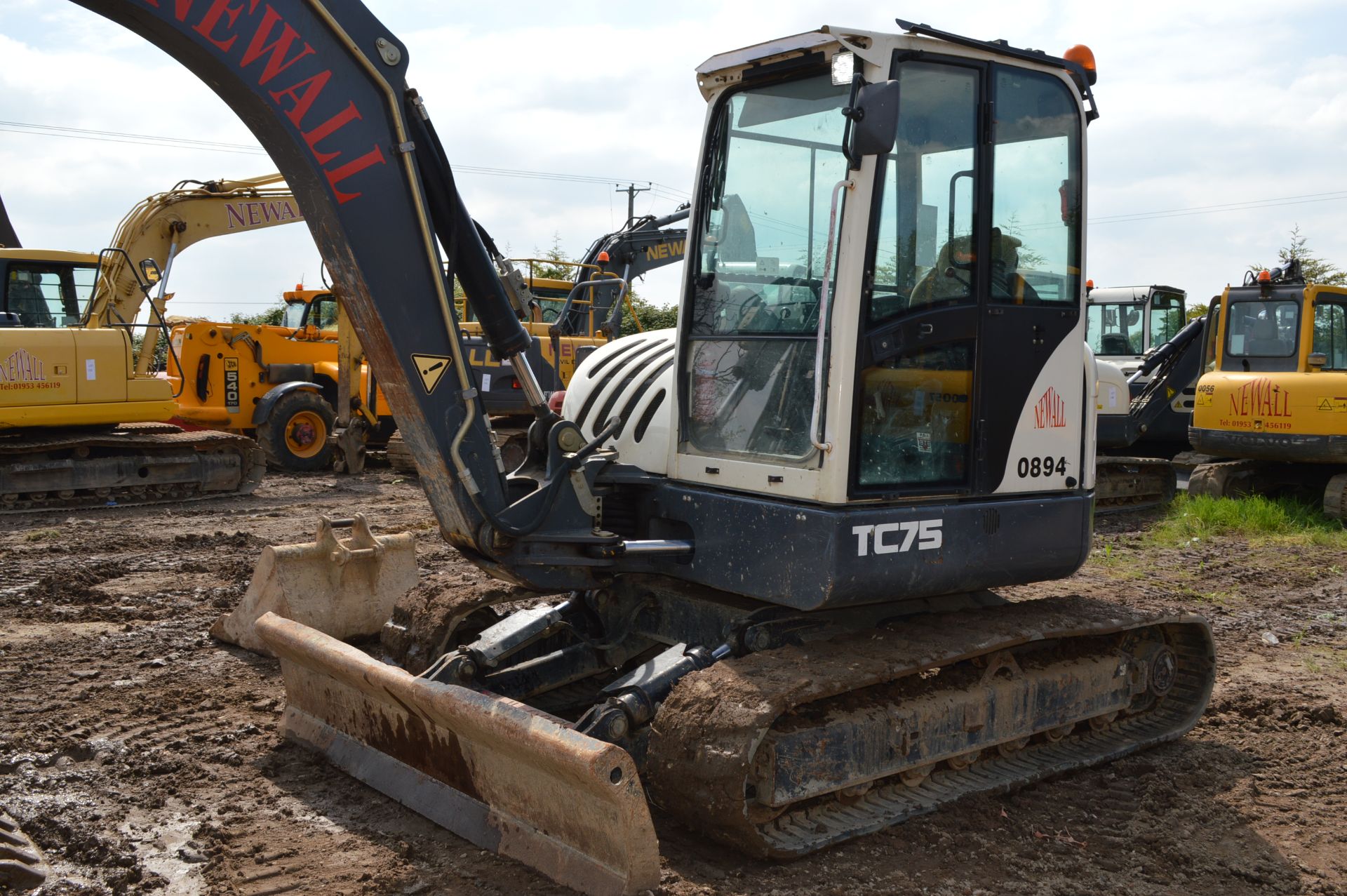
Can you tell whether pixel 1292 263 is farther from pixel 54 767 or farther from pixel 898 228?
pixel 54 767

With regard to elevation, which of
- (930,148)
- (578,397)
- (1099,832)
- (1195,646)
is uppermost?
(930,148)

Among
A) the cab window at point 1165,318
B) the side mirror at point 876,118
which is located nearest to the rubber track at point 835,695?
the side mirror at point 876,118

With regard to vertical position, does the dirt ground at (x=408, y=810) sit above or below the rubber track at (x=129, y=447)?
below

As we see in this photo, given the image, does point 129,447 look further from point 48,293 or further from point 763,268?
Result: point 763,268

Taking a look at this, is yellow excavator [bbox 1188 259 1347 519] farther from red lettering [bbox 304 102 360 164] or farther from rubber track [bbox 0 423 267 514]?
rubber track [bbox 0 423 267 514]

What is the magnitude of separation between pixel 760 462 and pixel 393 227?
1.50m

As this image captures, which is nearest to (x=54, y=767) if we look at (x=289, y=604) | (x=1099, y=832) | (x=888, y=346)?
(x=289, y=604)

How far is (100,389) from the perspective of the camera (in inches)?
460

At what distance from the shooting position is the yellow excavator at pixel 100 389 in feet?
37.3

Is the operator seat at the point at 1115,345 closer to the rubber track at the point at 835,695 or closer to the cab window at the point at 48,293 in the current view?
the rubber track at the point at 835,695

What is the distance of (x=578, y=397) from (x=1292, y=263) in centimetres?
973

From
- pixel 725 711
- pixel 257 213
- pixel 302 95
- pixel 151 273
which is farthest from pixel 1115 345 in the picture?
pixel 302 95

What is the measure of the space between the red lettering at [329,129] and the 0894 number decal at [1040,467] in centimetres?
271

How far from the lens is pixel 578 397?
17.0 ft
